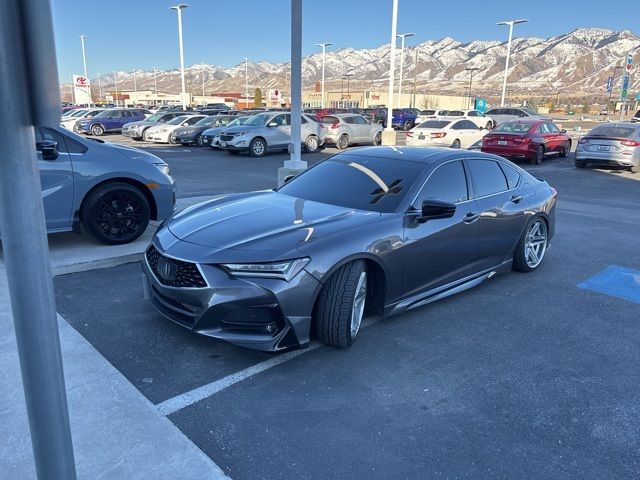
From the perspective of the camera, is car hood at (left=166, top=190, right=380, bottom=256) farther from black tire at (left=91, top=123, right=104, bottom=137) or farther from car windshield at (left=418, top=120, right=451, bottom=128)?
black tire at (left=91, top=123, right=104, bottom=137)

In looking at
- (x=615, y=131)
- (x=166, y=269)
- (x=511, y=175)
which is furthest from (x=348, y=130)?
(x=166, y=269)

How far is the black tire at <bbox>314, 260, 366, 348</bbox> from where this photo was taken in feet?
12.0

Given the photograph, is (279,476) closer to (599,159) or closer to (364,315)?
(364,315)

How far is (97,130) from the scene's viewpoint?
30.1m

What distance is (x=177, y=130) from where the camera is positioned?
79.9ft

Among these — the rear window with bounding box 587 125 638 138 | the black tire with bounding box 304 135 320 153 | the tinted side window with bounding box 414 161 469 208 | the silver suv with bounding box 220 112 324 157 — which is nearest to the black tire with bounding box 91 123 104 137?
the silver suv with bounding box 220 112 324 157

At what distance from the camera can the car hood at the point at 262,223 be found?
3658 millimetres

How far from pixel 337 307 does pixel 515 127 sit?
16.7m

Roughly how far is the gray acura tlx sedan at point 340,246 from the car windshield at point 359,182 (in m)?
0.01

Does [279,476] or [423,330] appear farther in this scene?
[423,330]

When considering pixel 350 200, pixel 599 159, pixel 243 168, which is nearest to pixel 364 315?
pixel 350 200

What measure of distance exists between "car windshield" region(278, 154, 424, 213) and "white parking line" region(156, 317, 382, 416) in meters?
1.30

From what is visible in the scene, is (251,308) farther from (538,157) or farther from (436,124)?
(436,124)

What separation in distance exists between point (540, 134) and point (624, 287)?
1415cm
